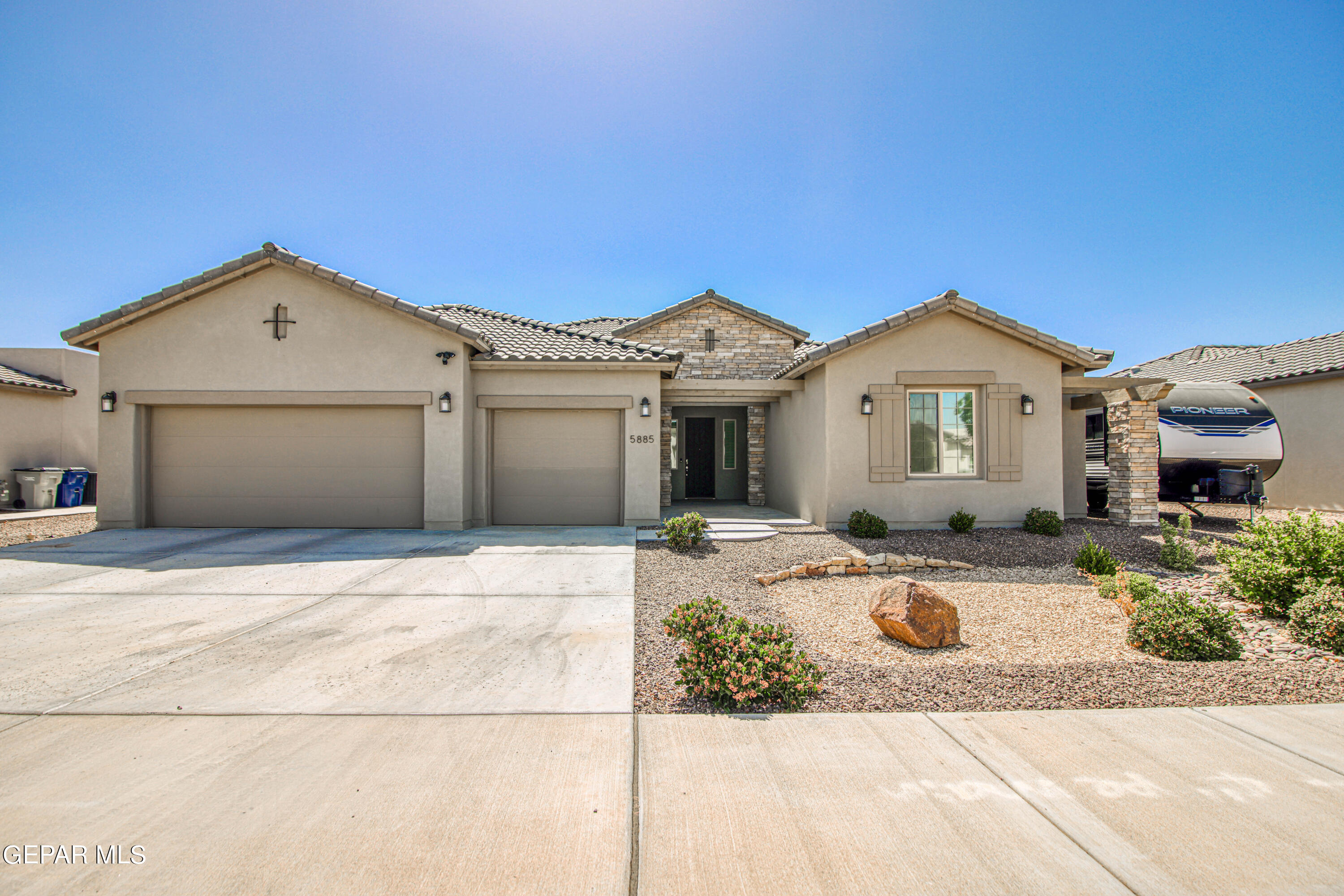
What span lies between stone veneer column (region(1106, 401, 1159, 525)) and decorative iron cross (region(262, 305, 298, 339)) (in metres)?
14.5

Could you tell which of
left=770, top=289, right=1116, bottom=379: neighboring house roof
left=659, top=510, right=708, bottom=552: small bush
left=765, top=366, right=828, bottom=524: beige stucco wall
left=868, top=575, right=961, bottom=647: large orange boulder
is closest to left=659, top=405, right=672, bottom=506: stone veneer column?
left=765, top=366, right=828, bottom=524: beige stucco wall

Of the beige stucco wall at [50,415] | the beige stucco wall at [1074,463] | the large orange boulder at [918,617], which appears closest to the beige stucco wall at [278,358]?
the beige stucco wall at [50,415]

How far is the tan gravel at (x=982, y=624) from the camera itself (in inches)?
171

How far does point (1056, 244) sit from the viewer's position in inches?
507

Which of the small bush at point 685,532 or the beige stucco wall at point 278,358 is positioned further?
the beige stucco wall at point 278,358

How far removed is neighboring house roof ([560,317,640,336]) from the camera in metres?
16.2

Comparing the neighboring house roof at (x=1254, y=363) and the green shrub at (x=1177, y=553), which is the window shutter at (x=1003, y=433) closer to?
the green shrub at (x=1177, y=553)

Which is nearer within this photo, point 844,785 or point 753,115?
point 844,785

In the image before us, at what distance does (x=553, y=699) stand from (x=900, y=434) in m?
7.95

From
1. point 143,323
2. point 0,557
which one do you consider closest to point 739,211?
point 143,323

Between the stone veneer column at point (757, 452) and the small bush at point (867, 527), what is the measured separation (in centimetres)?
490

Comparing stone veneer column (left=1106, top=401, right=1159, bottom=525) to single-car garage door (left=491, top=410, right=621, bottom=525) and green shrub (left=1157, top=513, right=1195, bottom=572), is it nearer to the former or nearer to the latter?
green shrub (left=1157, top=513, right=1195, bottom=572)

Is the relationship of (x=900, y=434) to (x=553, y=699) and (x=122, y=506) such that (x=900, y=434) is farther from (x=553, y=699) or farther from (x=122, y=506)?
(x=122, y=506)

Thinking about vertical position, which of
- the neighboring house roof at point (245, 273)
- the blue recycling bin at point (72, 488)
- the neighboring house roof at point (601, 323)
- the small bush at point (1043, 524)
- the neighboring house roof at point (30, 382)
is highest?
the neighboring house roof at point (601, 323)
